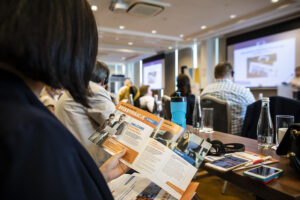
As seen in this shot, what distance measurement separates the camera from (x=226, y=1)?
4.50m

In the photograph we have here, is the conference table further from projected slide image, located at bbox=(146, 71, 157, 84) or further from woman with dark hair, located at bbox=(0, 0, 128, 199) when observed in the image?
projected slide image, located at bbox=(146, 71, 157, 84)

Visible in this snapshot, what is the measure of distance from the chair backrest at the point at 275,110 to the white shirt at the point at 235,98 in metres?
A: 0.37

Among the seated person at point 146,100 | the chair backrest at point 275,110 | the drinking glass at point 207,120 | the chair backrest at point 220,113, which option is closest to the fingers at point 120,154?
the drinking glass at point 207,120

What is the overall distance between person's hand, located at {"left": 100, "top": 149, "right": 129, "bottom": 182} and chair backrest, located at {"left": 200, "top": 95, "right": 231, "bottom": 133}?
4.41 feet

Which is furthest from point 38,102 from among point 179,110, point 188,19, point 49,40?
point 188,19

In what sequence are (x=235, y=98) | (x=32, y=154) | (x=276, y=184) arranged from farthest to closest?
(x=235, y=98)
(x=276, y=184)
(x=32, y=154)

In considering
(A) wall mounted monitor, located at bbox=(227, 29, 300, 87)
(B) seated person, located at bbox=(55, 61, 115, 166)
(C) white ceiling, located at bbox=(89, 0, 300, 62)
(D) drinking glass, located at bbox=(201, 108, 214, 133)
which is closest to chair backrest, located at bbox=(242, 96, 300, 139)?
(D) drinking glass, located at bbox=(201, 108, 214, 133)

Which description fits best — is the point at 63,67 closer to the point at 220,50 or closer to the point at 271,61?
the point at 271,61

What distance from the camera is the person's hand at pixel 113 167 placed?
677 millimetres

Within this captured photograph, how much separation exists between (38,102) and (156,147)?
0.37 meters

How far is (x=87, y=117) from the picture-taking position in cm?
141

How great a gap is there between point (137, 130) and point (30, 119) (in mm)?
405

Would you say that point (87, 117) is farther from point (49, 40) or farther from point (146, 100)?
point (146, 100)

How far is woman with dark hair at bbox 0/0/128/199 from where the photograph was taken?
296 mm
